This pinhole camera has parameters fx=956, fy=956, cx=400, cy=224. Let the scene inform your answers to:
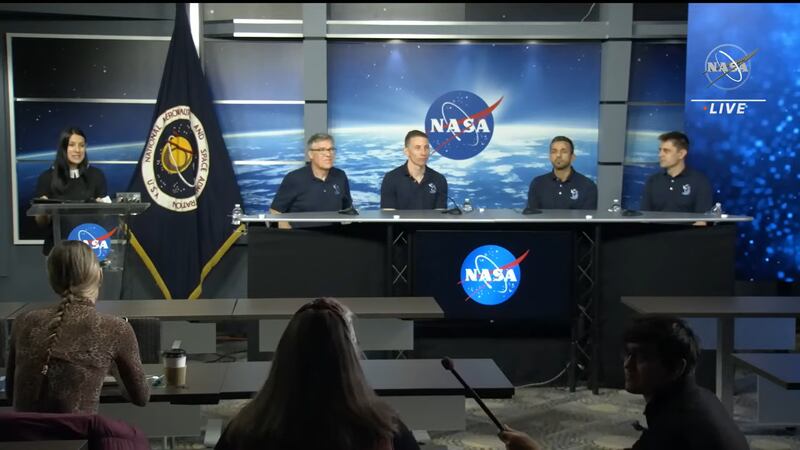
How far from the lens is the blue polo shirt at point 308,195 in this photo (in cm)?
724

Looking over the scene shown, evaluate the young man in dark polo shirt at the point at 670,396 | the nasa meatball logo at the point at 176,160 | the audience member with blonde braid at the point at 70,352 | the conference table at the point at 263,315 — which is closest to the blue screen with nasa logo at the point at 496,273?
the conference table at the point at 263,315

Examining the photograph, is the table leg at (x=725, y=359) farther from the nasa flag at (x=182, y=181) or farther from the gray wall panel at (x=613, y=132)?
the nasa flag at (x=182, y=181)

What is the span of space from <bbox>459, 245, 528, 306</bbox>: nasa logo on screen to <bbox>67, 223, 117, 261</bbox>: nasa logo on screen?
244cm

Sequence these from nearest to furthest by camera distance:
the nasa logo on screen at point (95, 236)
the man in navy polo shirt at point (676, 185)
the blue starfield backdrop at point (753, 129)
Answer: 1. the nasa logo on screen at point (95, 236)
2. the man in navy polo shirt at point (676, 185)
3. the blue starfield backdrop at point (753, 129)

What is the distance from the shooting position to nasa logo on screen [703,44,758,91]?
306 inches

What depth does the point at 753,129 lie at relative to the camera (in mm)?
7793

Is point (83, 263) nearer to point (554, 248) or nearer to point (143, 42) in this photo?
point (554, 248)

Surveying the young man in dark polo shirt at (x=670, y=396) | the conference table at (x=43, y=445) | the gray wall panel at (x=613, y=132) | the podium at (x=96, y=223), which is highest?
the gray wall panel at (x=613, y=132)

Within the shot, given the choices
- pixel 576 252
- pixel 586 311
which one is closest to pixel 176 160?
pixel 576 252

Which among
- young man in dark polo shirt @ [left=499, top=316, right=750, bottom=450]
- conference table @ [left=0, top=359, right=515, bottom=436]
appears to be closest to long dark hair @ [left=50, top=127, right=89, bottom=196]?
conference table @ [left=0, top=359, right=515, bottom=436]

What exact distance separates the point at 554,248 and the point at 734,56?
2.75 meters

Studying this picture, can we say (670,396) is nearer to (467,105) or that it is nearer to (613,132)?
(613,132)

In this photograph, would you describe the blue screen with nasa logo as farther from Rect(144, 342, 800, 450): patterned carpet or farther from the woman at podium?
the woman at podium

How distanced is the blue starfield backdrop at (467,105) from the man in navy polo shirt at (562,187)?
3.17 feet
